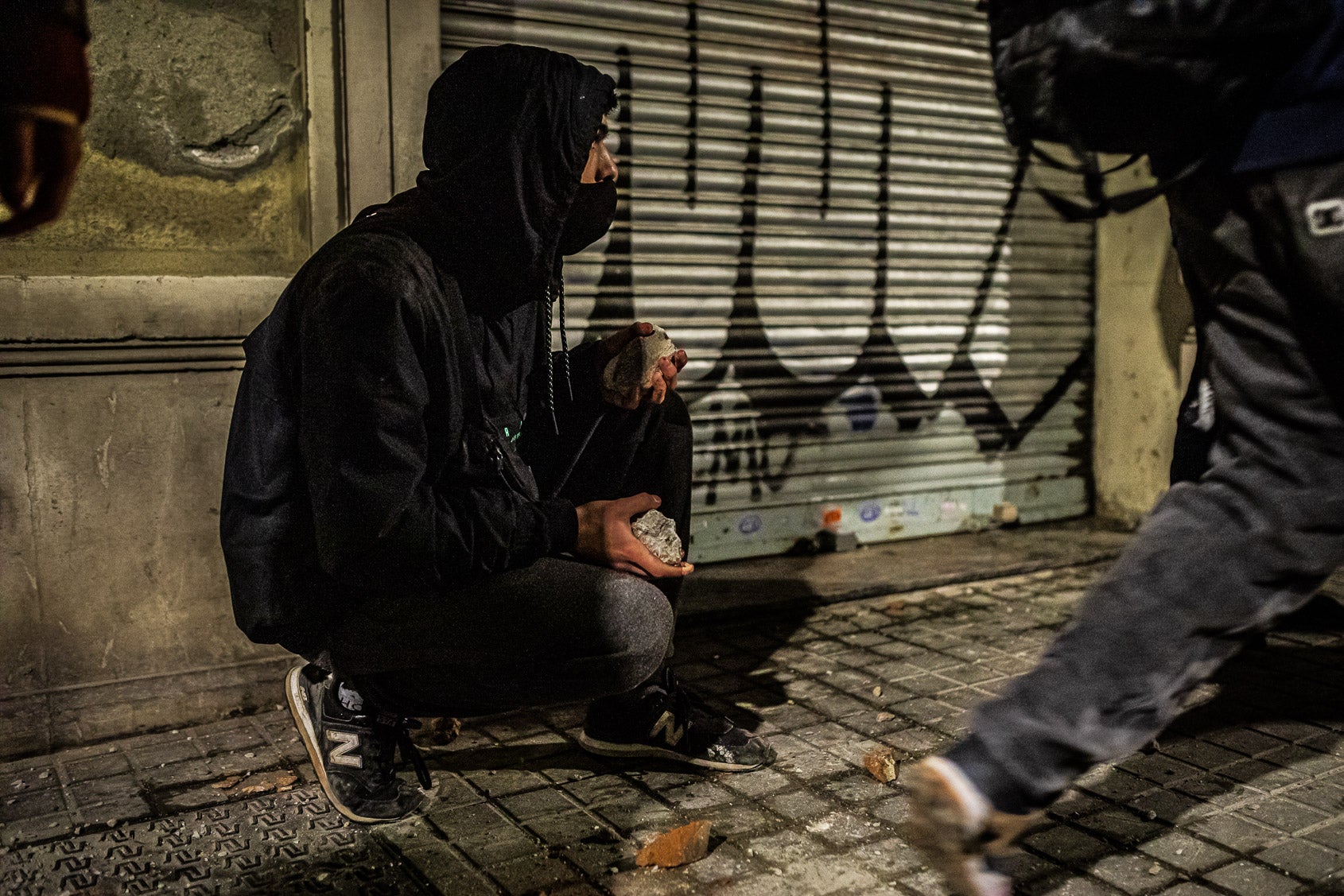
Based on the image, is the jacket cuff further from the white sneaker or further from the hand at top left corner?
the hand at top left corner

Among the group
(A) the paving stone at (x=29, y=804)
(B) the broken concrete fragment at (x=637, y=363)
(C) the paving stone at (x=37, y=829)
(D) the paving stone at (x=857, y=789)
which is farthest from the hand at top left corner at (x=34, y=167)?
(D) the paving stone at (x=857, y=789)

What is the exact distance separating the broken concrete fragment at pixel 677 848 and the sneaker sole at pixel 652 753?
48 cm

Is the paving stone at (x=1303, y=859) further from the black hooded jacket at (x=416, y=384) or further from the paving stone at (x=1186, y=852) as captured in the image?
the black hooded jacket at (x=416, y=384)

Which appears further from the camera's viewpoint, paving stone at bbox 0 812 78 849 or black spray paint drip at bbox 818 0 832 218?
black spray paint drip at bbox 818 0 832 218

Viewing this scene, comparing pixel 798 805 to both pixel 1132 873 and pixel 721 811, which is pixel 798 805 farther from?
pixel 1132 873

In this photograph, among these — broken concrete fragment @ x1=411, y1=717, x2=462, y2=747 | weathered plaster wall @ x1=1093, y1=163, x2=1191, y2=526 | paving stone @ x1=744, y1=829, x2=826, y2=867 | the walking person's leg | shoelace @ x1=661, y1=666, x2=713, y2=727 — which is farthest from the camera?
weathered plaster wall @ x1=1093, y1=163, x2=1191, y2=526

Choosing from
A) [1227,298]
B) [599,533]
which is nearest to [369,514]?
[599,533]

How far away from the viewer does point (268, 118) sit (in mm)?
3889

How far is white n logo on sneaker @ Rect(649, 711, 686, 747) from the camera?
3160 millimetres

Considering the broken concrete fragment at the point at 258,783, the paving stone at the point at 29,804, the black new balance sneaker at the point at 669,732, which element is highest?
the black new balance sneaker at the point at 669,732

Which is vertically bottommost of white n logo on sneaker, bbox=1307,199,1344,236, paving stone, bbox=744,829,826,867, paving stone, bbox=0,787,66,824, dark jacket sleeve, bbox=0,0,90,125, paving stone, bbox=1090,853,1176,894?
paving stone, bbox=0,787,66,824

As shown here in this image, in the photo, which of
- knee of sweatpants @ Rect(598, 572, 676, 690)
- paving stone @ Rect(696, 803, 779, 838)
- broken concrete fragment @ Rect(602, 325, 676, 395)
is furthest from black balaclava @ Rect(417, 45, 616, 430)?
paving stone @ Rect(696, 803, 779, 838)

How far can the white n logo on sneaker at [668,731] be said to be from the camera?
3.16 m

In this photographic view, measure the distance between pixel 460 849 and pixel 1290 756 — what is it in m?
2.43
